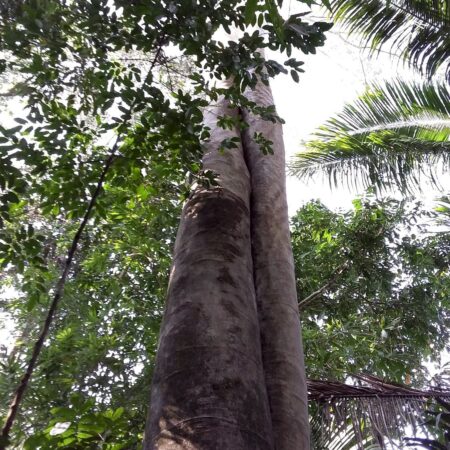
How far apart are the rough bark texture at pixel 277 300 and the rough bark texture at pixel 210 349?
0.27m

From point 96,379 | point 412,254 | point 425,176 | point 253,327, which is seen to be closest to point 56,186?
point 253,327

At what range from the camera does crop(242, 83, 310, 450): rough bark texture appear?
192 cm

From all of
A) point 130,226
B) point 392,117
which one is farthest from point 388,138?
point 130,226

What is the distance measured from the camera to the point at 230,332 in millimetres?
1712

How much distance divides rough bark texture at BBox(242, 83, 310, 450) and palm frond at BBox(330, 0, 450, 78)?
2.57 meters

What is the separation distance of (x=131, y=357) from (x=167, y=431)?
110 inches

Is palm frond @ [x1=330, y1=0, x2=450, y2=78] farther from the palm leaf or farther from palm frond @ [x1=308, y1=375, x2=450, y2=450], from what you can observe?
palm frond @ [x1=308, y1=375, x2=450, y2=450]

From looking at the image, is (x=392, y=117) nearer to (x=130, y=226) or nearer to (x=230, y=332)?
(x=130, y=226)

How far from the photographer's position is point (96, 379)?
395 centimetres

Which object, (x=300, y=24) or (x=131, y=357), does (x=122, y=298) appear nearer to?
(x=131, y=357)

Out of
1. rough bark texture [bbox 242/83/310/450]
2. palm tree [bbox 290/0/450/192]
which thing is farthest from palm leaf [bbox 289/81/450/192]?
rough bark texture [bbox 242/83/310/450]

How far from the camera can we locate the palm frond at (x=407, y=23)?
5000 mm

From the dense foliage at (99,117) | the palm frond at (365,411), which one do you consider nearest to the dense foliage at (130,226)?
the dense foliage at (99,117)

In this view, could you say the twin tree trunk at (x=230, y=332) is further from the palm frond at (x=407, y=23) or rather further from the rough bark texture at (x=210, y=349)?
the palm frond at (x=407, y=23)
